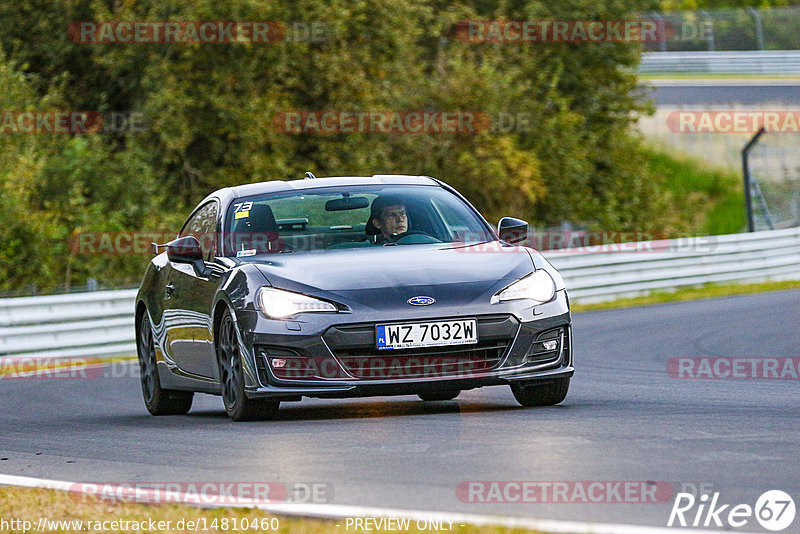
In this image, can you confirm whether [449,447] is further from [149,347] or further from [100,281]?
[100,281]

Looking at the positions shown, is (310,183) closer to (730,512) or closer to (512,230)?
(512,230)

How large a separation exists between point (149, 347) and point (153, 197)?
55.7 ft

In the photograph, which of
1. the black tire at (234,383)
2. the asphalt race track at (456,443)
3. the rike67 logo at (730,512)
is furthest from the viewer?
the black tire at (234,383)

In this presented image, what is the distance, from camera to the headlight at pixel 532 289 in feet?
28.2

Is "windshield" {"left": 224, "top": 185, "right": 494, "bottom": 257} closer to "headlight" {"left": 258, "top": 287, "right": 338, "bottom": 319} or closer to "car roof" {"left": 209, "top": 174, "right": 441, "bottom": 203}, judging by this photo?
"car roof" {"left": 209, "top": 174, "right": 441, "bottom": 203}

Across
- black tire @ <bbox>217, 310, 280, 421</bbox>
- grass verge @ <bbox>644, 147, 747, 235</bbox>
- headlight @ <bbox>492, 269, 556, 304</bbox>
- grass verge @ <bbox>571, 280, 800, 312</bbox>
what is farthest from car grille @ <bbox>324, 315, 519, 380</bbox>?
grass verge @ <bbox>644, 147, 747, 235</bbox>

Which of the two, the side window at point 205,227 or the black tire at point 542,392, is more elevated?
the side window at point 205,227

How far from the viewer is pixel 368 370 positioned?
27.6 ft

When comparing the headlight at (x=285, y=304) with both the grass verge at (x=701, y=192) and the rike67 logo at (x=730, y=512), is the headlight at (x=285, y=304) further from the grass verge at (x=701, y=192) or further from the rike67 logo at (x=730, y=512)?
the grass verge at (x=701, y=192)

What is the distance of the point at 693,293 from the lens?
2409 cm

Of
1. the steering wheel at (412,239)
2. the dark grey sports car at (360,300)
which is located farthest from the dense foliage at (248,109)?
the steering wheel at (412,239)

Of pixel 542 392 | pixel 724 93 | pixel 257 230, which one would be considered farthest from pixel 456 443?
pixel 724 93

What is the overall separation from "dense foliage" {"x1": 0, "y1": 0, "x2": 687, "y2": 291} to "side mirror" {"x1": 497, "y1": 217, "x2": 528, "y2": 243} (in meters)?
15.3

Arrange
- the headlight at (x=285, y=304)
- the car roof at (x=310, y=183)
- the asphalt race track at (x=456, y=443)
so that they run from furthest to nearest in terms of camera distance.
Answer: the car roof at (x=310, y=183)
the headlight at (x=285, y=304)
the asphalt race track at (x=456, y=443)
